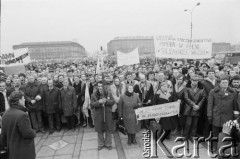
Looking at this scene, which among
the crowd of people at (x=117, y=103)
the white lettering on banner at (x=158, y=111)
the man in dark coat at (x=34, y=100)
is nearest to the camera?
the crowd of people at (x=117, y=103)

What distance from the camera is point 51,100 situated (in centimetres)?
640

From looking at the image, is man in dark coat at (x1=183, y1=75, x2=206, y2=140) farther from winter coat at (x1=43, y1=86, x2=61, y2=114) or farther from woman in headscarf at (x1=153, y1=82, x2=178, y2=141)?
winter coat at (x1=43, y1=86, x2=61, y2=114)

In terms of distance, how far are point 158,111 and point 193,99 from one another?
91 cm

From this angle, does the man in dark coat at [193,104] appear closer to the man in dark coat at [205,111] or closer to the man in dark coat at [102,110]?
the man in dark coat at [205,111]

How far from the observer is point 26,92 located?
6.36 m

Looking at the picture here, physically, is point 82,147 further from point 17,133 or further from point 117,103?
point 17,133

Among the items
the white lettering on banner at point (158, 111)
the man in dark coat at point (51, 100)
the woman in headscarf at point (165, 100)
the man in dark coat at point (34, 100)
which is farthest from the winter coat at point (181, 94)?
the man in dark coat at point (34, 100)

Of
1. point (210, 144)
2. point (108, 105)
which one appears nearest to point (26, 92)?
point (108, 105)

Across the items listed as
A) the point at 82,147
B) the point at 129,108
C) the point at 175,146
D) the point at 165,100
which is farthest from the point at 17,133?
the point at 175,146

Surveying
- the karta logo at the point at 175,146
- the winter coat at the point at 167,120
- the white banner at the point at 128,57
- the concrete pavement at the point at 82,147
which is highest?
the white banner at the point at 128,57

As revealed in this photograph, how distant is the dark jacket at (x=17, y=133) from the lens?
333 cm

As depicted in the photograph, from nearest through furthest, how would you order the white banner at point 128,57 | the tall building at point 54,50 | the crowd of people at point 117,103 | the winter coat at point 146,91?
the crowd of people at point 117,103
the winter coat at point 146,91
the white banner at point 128,57
the tall building at point 54,50

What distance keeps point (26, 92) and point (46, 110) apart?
31.1 inches

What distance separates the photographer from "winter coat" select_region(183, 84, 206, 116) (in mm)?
5133
